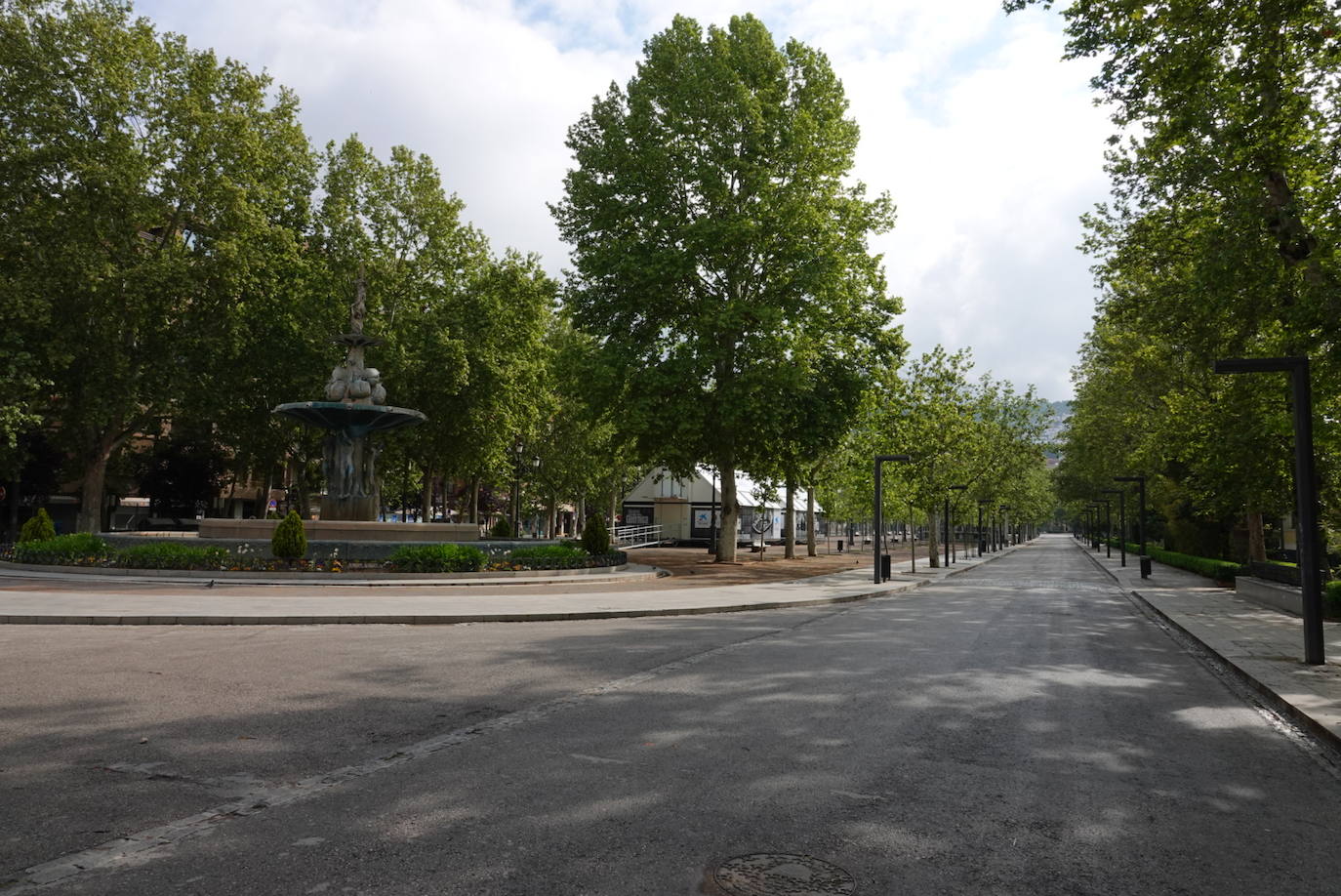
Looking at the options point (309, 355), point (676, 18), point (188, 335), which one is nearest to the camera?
point (676, 18)

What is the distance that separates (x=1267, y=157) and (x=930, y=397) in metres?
22.8

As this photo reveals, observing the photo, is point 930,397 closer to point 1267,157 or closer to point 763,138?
point 763,138

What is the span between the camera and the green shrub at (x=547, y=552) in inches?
975

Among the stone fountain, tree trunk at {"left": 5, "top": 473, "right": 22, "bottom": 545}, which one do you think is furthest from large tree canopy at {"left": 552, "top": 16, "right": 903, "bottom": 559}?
tree trunk at {"left": 5, "top": 473, "right": 22, "bottom": 545}

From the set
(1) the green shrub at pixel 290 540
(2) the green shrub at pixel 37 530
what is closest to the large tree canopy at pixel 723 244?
(1) the green shrub at pixel 290 540

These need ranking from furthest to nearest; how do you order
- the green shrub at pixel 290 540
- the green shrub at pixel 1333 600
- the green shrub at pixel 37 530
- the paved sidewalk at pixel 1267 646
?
the green shrub at pixel 37 530 < the green shrub at pixel 290 540 < the green shrub at pixel 1333 600 < the paved sidewalk at pixel 1267 646

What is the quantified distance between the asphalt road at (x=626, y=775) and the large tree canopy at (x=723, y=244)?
20.4 meters

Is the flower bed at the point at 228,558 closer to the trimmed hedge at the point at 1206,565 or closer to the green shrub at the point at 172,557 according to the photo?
the green shrub at the point at 172,557

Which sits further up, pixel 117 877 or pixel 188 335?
pixel 188 335

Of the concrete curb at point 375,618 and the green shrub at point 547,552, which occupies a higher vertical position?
the green shrub at point 547,552

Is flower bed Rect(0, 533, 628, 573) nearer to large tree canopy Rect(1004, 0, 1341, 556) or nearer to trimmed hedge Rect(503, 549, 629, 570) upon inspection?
trimmed hedge Rect(503, 549, 629, 570)

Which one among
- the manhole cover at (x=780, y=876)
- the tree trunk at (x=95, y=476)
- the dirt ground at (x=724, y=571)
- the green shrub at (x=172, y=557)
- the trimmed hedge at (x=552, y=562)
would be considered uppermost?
the tree trunk at (x=95, y=476)

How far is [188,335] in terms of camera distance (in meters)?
36.6

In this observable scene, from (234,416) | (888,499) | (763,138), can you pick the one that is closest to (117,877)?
(763,138)
